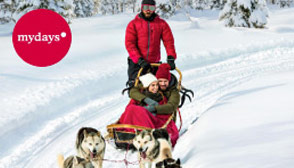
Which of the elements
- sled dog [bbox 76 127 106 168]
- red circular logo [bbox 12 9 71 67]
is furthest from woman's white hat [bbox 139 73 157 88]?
red circular logo [bbox 12 9 71 67]

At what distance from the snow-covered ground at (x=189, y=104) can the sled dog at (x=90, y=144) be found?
0.87 meters

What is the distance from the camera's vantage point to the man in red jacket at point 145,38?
5.83 metres

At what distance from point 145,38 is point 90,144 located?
281 cm

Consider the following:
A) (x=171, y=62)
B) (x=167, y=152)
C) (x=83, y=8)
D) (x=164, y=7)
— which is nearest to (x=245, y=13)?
(x=164, y=7)

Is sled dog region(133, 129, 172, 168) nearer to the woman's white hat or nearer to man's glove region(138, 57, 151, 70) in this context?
the woman's white hat

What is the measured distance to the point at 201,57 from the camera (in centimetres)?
1263

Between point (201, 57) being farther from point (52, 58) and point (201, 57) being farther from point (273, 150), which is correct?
point (273, 150)

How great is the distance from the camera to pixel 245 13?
21.8 meters

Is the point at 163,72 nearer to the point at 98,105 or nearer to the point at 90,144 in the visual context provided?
the point at 90,144

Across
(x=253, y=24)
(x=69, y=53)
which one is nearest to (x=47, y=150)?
(x=69, y=53)

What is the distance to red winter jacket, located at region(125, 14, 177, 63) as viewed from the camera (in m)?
5.90

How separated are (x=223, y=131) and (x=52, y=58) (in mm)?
9818

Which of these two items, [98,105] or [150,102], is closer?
[150,102]

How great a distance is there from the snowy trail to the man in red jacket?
1.17m
